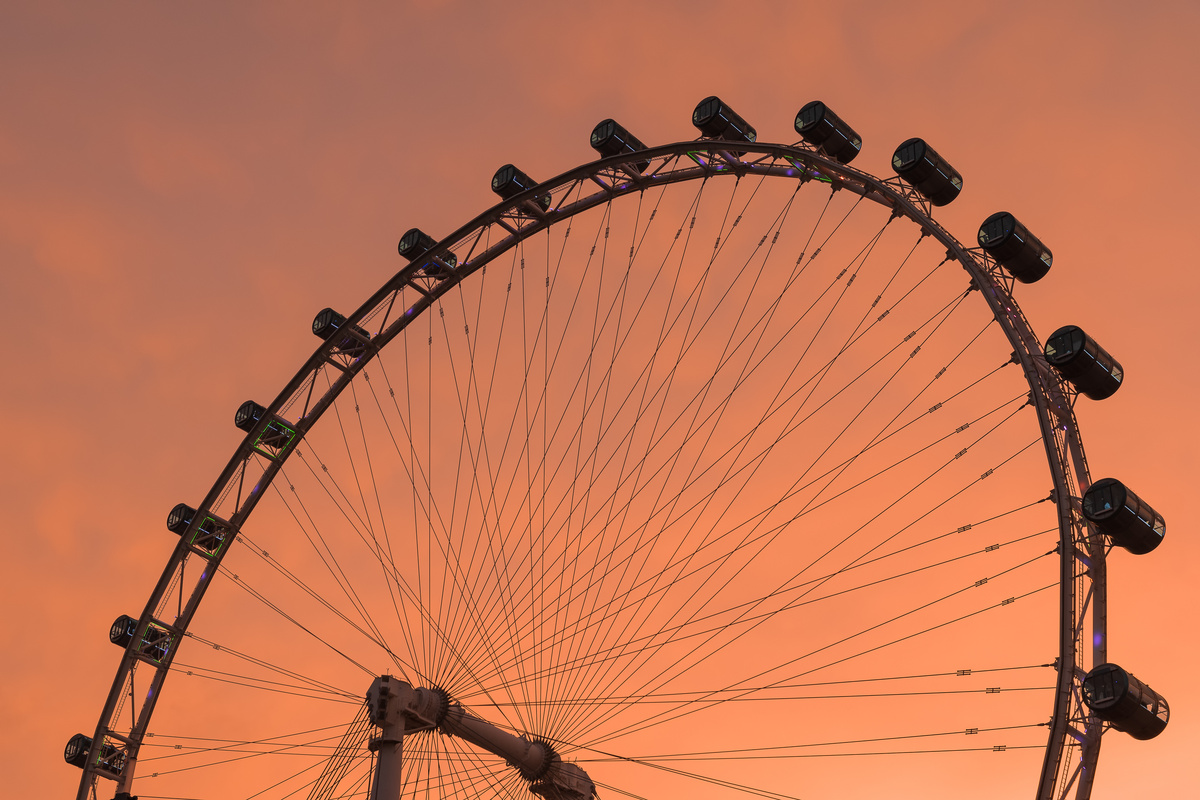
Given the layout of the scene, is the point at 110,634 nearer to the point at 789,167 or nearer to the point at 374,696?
the point at 374,696

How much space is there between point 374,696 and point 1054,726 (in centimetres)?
1266

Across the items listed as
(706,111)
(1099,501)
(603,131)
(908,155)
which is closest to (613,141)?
(603,131)

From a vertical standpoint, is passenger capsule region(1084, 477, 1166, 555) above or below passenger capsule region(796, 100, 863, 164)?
below

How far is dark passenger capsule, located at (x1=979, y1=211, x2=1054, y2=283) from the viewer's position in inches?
977

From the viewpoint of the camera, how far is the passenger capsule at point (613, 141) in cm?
3219

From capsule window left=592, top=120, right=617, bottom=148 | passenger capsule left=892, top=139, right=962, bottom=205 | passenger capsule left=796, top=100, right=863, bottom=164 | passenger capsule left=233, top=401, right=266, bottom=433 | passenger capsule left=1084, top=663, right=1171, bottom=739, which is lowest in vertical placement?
passenger capsule left=1084, top=663, right=1171, bottom=739

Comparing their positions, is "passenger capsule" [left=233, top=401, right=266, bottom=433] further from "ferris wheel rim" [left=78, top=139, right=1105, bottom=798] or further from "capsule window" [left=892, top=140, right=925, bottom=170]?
"capsule window" [left=892, top=140, right=925, bottom=170]

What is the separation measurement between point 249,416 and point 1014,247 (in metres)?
21.3

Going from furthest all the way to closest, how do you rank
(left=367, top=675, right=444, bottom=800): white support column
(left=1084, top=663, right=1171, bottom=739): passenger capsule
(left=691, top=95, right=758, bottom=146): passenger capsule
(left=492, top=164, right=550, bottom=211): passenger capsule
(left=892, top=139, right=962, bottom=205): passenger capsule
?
(left=492, top=164, right=550, bottom=211): passenger capsule < (left=691, top=95, right=758, bottom=146): passenger capsule < (left=367, top=675, right=444, bottom=800): white support column < (left=892, top=139, right=962, bottom=205): passenger capsule < (left=1084, top=663, right=1171, bottom=739): passenger capsule

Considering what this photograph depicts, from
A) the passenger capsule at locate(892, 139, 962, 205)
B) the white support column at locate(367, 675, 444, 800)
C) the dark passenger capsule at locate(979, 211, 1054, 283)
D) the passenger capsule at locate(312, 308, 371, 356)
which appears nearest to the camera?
the dark passenger capsule at locate(979, 211, 1054, 283)

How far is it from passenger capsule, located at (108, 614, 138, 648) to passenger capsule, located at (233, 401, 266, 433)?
241 inches

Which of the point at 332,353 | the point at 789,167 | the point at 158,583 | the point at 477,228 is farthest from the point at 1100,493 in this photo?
the point at 158,583

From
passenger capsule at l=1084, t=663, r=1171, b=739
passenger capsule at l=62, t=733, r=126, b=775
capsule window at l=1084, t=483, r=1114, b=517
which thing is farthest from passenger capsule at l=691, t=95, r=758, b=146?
passenger capsule at l=62, t=733, r=126, b=775

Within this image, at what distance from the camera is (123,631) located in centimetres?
3853
